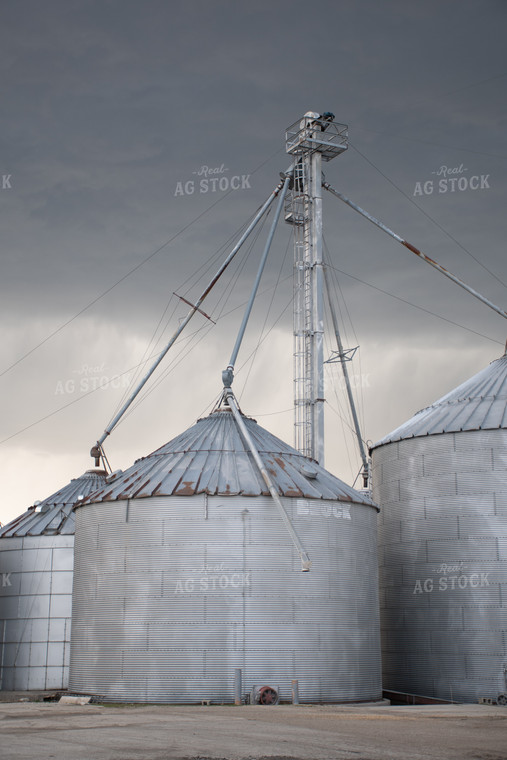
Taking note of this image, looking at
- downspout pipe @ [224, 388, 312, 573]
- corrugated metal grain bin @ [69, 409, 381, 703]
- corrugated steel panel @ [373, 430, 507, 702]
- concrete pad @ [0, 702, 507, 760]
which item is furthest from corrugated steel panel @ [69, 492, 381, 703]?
corrugated steel panel @ [373, 430, 507, 702]

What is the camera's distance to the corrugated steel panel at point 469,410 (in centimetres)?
4241

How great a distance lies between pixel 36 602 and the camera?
49.3 meters

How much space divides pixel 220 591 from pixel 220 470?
17.3 ft

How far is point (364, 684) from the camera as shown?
36000mm

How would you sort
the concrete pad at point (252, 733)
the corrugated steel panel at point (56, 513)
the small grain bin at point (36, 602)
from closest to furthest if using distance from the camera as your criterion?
1. the concrete pad at point (252, 733)
2. the small grain bin at point (36, 602)
3. the corrugated steel panel at point (56, 513)

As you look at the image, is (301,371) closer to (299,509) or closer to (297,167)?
(297,167)

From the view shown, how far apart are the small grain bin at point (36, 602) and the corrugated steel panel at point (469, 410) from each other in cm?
1913

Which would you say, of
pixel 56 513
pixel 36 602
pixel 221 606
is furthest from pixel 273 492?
pixel 56 513

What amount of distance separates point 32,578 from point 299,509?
837 inches

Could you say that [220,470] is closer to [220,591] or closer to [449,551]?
[220,591]

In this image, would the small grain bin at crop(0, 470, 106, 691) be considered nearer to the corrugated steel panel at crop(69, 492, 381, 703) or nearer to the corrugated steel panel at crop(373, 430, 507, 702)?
the corrugated steel panel at crop(69, 492, 381, 703)

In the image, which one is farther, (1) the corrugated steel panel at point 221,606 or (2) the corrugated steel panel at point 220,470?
(2) the corrugated steel panel at point 220,470

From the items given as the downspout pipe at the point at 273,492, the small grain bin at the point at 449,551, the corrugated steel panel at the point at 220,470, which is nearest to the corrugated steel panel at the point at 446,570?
the small grain bin at the point at 449,551

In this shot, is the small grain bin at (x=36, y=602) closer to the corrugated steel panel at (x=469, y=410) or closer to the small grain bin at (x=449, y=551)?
the small grain bin at (x=449, y=551)
